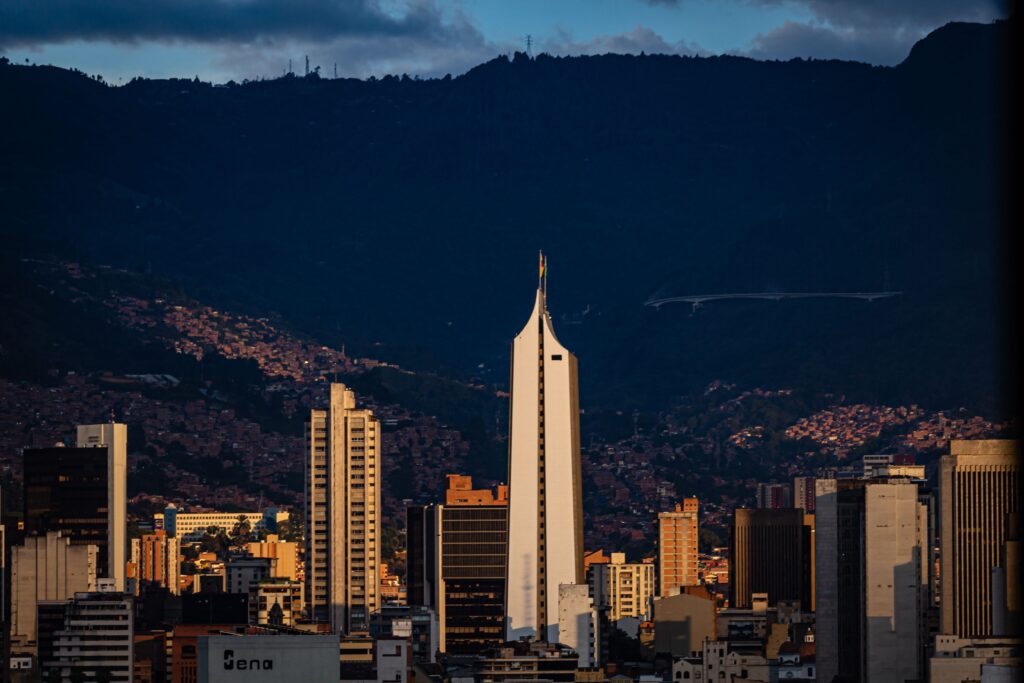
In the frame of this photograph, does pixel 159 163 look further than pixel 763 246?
Yes

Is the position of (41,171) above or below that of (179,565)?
→ above

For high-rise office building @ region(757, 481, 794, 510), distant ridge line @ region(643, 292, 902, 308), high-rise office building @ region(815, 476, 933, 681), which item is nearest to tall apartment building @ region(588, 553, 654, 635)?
high-rise office building @ region(757, 481, 794, 510)

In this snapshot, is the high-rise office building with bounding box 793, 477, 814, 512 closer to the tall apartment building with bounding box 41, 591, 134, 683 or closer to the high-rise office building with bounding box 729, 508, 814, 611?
the high-rise office building with bounding box 729, 508, 814, 611

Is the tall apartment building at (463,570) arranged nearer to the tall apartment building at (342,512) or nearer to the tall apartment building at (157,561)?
the tall apartment building at (342,512)

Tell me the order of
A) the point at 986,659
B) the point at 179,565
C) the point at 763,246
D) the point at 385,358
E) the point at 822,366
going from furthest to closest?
1. the point at 763,246
2. the point at 385,358
3. the point at 822,366
4. the point at 179,565
5. the point at 986,659

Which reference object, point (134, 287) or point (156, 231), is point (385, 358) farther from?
point (156, 231)

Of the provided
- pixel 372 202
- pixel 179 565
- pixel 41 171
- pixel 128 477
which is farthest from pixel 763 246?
pixel 179 565

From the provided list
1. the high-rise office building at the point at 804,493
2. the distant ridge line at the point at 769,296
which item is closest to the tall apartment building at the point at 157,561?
the high-rise office building at the point at 804,493
